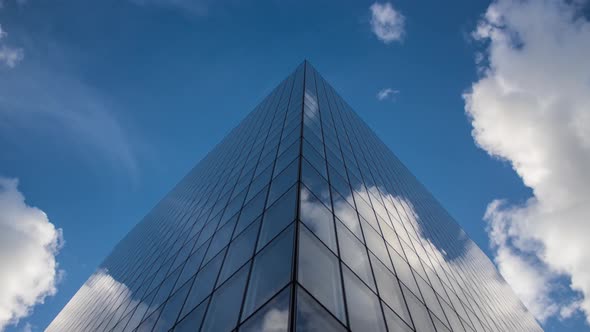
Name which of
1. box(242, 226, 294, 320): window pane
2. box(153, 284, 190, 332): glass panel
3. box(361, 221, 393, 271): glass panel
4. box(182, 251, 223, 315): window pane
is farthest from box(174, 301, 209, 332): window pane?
box(361, 221, 393, 271): glass panel

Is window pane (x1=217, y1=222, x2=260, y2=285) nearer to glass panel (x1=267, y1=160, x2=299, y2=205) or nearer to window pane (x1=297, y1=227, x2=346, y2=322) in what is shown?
glass panel (x1=267, y1=160, x2=299, y2=205)

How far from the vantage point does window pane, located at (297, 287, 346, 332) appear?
6.25 m

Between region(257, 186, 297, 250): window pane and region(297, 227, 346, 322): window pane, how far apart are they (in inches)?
28.1

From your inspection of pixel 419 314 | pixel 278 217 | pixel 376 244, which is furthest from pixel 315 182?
pixel 419 314

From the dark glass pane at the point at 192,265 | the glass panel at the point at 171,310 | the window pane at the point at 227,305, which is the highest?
the dark glass pane at the point at 192,265

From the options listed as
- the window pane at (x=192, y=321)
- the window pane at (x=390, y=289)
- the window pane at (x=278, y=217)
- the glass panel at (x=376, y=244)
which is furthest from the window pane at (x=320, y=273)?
the window pane at (x=192, y=321)

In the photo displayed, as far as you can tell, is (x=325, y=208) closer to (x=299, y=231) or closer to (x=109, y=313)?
(x=299, y=231)

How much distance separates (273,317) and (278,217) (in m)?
3.38

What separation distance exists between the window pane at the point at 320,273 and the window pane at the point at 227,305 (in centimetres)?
171

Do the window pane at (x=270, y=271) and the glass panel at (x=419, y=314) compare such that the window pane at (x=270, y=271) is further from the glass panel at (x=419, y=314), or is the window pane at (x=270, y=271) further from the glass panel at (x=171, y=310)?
the glass panel at (x=419, y=314)

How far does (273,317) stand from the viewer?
21.1 ft

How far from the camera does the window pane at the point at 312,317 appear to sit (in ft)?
20.5

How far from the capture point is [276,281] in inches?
284

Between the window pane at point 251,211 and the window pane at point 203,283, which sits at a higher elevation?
the window pane at point 251,211
